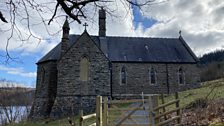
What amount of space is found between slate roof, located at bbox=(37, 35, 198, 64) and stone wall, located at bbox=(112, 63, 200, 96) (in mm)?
767

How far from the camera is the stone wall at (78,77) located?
27.3 meters

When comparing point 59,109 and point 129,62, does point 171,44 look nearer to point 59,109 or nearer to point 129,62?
point 129,62

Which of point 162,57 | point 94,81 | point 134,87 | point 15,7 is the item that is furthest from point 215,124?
point 162,57

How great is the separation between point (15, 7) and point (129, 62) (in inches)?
1038

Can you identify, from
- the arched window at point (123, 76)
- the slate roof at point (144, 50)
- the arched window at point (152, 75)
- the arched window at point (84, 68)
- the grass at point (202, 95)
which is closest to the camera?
the grass at point (202, 95)

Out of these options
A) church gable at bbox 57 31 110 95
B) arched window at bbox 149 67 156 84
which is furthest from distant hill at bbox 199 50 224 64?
church gable at bbox 57 31 110 95

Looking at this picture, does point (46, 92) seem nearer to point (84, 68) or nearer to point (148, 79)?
point (84, 68)

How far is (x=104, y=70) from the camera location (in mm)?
28406

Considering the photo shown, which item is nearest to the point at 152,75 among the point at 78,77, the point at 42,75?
the point at 78,77

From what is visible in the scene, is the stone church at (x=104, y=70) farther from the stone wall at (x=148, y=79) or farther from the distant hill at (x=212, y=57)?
the distant hill at (x=212, y=57)

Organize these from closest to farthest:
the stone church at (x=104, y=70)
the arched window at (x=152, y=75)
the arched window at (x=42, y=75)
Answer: the stone church at (x=104, y=70) < the arched window at (x=42, y=75) < the arched window at (x=152, y=75)

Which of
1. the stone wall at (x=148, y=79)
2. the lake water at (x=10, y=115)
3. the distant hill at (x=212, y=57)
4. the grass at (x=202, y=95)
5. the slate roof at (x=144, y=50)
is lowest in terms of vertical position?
the lake water at (x=10, y=115)

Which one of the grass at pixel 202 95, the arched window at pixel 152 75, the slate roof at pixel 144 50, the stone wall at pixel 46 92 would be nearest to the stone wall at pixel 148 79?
the arched window at pixel 152 75

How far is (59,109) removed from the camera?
87.9 ft
